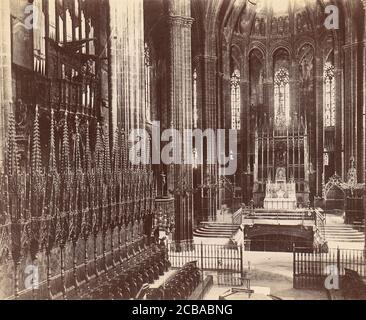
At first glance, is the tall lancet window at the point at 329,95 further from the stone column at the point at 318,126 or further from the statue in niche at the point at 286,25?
the statue in niche at the point at 286,25

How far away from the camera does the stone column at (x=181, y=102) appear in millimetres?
17625

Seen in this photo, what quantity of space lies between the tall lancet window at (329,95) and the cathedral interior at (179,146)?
0.10 metres

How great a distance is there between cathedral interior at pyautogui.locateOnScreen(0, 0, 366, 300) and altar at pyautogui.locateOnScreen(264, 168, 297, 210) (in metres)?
0.09

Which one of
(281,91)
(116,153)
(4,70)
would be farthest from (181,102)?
(281,91)

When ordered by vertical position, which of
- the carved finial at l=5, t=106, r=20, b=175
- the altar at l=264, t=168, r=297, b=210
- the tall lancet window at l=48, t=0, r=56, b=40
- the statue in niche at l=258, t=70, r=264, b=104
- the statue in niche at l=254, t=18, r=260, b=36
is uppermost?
the statue in niche at l=254, t=18, r=260, b=36

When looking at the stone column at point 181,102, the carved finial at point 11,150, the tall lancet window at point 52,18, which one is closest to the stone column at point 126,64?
the tall lancet window at point 52,18

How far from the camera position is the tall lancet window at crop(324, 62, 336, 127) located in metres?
30.4

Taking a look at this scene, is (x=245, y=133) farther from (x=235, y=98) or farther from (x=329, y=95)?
(x=329, y=95)

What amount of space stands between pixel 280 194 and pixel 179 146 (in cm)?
1043

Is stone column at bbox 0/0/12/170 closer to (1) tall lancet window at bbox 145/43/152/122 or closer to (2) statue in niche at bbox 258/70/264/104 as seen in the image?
(1) tall lancet window at bbox 145/43/152/122

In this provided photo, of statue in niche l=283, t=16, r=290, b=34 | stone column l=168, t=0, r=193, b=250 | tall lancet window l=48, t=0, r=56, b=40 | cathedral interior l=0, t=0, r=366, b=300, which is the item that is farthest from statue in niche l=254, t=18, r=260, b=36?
tall lancet window l=48, t=0, r=56, b=40

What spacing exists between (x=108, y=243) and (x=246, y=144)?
21645mm

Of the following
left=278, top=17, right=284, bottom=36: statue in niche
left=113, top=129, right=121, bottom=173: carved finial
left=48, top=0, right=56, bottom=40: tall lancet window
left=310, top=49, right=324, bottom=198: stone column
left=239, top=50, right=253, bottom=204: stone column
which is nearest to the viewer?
left=113, top=129, right=121, bottom=173: carved finial
